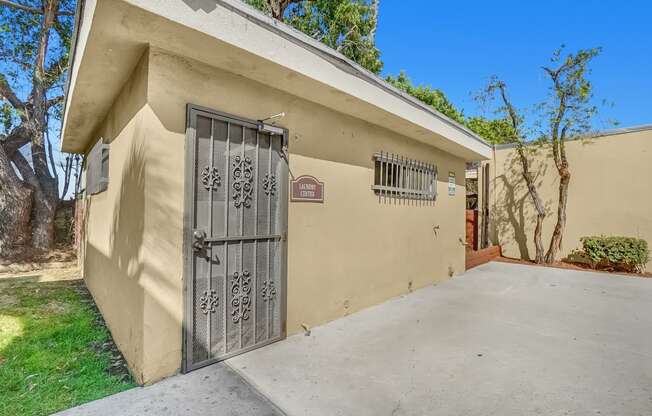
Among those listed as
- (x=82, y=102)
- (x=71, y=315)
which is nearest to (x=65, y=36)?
(x=82, y=102)

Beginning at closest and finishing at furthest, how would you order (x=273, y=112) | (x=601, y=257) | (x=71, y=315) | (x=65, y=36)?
(x=273, y=112) → (x=71, y=315) → (x=601, y=257) → (x=65, y=36)

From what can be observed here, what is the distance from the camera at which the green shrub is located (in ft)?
23.8

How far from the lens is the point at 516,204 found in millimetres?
9477

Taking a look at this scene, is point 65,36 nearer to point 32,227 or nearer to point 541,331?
point 32,227

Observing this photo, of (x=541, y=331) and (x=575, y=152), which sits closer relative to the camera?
(x=541, y=331)

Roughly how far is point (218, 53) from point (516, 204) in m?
9.64

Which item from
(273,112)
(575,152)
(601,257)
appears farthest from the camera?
(575,152)

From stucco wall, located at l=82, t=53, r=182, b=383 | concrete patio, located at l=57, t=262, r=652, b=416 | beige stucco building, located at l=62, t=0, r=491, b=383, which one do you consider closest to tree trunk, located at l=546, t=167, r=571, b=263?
concrete patio, located at l=57, t=262, r=652, b=416

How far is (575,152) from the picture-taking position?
8508 mm

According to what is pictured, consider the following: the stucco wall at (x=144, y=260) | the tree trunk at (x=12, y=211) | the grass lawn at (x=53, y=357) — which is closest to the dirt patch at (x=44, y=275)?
the tree trunk at (x=12, y=211)

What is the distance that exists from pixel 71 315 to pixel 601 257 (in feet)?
34.5

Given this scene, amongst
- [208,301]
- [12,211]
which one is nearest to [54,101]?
[12,211]

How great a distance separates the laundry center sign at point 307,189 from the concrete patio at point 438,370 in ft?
4.91

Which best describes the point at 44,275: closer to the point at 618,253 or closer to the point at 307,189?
the point at 307,189
